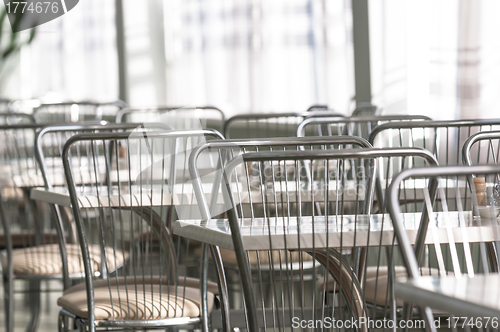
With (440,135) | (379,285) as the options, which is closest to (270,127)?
Answer: (440,135)

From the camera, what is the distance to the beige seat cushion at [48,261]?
2.54 m

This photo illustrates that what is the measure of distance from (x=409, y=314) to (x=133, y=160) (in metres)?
2.03

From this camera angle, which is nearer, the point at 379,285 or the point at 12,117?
the point at 379,285

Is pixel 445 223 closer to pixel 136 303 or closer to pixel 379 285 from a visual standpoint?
pixel 379 285

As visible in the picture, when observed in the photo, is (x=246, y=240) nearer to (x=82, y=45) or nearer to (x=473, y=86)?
(x=473, y=86)

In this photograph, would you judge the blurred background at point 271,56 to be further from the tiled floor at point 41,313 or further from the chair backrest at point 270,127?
the tiled floor at point 41,313

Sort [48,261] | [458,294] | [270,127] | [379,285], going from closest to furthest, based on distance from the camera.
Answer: [458,294] < [379,285] < [48,261] < [270,127]

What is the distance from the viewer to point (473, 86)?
314 centimetres

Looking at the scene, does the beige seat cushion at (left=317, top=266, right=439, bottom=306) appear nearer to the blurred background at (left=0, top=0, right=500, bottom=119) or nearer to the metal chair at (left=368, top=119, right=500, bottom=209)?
the metal chair at (left=368, top=119, right=500, bottom=209)

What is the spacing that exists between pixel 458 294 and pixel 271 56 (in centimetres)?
467

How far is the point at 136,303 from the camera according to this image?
1887mm

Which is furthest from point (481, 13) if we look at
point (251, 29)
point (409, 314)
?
point (251, 29)

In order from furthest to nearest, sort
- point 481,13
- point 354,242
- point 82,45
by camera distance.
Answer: point 82,45
point 481,13
point 354,242

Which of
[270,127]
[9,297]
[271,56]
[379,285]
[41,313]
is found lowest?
[41,313]
